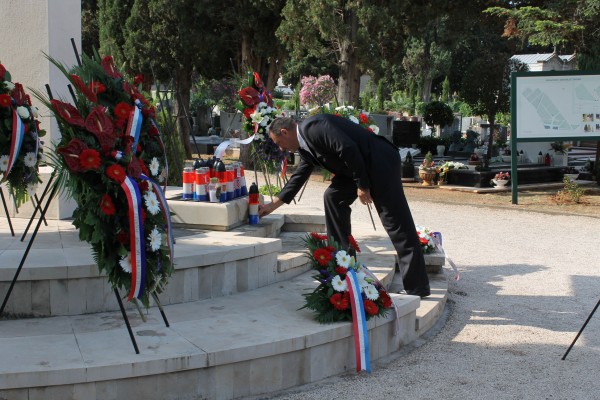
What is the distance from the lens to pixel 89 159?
4520mm

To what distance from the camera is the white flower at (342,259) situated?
5.61 m

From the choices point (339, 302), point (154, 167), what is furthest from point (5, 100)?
point (339, 302)

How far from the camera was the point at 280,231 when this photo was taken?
28.1ft

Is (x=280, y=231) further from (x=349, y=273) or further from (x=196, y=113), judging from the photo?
(x=196, y=113)

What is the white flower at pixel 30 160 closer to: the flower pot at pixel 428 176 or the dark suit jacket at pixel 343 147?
the dark suit jacket at pixel 343 147

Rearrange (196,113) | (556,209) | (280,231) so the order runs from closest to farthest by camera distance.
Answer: (280,231) → (556,209) → (196,113)

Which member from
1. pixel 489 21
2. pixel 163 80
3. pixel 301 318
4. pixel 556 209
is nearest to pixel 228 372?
pixel 301 318

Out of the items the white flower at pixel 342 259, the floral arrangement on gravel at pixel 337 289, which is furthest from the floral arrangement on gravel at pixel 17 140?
the white flower at pixel 342 259

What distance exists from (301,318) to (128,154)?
1.70m

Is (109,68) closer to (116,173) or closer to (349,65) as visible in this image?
(116,173)

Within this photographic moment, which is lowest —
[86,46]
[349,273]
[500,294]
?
[500,294]

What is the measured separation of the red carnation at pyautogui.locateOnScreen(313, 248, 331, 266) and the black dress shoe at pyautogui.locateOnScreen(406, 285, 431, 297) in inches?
49.9

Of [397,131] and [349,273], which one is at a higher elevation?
[397,131]

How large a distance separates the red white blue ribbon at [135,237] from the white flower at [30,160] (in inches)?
77.8
